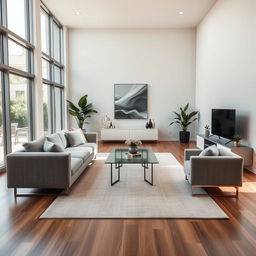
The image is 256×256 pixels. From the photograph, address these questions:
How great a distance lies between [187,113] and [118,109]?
2.71 meters

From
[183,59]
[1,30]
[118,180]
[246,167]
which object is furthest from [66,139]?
[183,59]

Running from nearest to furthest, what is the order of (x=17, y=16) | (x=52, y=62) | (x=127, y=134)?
(x=17, y=16) < (x=52, y=62) < (x=127, y=134)

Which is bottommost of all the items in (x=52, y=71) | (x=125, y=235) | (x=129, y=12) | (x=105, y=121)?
(x=125, y=235)

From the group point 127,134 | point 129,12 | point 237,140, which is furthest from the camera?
point 127,134

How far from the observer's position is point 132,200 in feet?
11.6

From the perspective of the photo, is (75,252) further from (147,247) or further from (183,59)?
(183,59)

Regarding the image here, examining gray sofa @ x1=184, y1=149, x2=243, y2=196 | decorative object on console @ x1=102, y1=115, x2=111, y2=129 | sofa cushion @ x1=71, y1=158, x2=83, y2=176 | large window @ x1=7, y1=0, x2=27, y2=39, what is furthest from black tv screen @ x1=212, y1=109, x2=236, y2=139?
large window @ x1=7, y1=0, x2=27, y2=39

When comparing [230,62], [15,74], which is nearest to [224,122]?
[230,62]

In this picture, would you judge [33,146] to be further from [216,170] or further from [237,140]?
[237,140]

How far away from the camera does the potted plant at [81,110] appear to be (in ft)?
29.8

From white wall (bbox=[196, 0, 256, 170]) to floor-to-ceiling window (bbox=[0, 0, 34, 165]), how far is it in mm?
4963

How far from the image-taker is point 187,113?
959 cm

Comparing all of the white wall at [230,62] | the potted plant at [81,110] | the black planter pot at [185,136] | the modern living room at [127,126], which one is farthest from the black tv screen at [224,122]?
the potted plant at [81,110]

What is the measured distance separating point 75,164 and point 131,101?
5689mm
